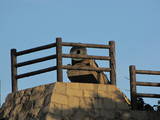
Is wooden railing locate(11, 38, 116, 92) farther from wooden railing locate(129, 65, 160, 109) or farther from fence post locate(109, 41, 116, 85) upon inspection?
wooden railing locate(129, 65, 160, 109)

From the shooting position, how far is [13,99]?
17.6 m

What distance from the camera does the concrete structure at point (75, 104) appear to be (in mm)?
16125

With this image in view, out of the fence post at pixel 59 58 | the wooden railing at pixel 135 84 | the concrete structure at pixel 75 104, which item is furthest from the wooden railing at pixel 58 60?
the wooden railing at pixel 135 84

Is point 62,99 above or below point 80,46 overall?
below

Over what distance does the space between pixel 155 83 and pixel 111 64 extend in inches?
53.8

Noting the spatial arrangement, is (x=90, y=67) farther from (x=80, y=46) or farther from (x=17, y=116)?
(x=17, y=116)

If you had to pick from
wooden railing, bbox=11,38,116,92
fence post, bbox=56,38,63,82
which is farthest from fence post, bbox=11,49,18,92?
fence post, bbox=56,38,63,82

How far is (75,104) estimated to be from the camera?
53.7 feet

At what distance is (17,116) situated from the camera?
1697cm

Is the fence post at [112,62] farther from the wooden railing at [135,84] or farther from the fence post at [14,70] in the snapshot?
the fence post at [14,70]

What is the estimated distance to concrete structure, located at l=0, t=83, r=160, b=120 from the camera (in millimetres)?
16125

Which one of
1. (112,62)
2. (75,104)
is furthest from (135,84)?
(75,104)

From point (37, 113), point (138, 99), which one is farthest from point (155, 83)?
point (37, 113)

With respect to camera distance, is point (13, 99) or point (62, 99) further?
point (13, 99)
